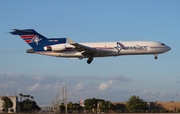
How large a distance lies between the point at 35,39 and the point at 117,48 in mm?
17307

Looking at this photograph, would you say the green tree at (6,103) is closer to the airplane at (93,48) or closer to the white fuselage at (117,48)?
the airplane at (93,48)

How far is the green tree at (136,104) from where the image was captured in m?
114

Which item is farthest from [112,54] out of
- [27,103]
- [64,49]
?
[27,103]

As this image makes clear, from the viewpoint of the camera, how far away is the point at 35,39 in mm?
80312

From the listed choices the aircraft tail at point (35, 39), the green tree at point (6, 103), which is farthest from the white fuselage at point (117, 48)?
the green tree at point (6, 103)

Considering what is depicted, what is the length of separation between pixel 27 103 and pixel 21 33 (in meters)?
96.8

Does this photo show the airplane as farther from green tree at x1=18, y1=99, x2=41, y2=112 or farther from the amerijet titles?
green tree at x1=18, y1=99, x2=41, y2=112

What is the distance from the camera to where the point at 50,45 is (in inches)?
3086

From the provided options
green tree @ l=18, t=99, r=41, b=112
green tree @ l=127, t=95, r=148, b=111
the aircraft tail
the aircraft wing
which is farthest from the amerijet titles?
green tree @ l=18, t=99, r=41, b=112

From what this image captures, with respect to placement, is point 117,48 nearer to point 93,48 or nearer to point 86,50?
A: point 93,48

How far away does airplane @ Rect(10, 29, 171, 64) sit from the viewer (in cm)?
7469

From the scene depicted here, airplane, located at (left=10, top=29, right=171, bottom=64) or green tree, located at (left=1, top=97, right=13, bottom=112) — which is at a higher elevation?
airplane, located at (left=10, top=29, right=171, bottom=64)

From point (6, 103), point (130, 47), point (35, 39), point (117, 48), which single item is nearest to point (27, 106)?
point (6, 103)

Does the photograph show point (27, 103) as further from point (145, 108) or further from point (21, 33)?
point (21, 33)
